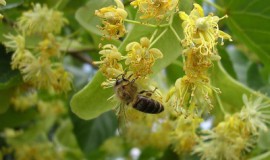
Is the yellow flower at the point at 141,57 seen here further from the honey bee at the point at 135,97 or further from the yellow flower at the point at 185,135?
the yellow flower at the point at 185,135

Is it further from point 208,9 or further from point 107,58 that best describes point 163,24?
point 208,9

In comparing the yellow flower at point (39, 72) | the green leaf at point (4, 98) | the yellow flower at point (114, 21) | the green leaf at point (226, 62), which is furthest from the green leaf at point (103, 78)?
the green leaf at point (226, 62)

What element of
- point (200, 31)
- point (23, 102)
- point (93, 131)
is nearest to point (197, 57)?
point (200, 31)

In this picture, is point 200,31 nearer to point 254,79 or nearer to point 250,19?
point 250,19

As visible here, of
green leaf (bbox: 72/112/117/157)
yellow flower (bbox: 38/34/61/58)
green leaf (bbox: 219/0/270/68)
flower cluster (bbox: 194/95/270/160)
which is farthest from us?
green leaf (bbox: 72/112/117/157)

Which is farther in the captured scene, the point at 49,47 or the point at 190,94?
the point at 49,47

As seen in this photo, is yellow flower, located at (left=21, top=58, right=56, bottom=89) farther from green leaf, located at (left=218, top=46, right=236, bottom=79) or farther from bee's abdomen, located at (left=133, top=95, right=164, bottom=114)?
green leaf, located at (left=218, top=46, right=236, bottom=79)

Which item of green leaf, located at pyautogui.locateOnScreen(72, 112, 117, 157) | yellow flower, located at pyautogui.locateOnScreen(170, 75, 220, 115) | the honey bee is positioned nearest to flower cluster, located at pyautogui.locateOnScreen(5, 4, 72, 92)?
the honey bee

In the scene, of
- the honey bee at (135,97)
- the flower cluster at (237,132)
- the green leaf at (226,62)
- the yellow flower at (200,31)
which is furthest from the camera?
the green leaf at (226,62)
